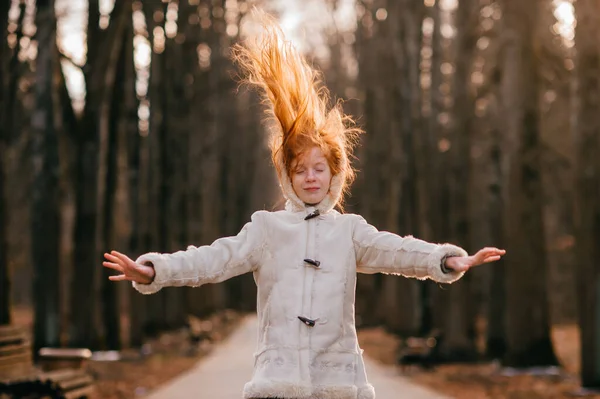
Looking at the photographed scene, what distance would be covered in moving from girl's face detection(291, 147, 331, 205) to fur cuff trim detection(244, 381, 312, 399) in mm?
861

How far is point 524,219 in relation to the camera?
57.6 feet

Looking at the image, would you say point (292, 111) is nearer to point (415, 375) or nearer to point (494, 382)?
point (494, 382)

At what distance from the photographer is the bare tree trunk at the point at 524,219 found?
1730 cm

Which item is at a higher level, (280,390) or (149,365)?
(280,390)

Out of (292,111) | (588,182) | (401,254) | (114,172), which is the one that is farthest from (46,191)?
(401,254)

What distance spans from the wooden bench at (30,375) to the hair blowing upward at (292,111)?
501cm

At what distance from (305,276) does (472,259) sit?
753 millimetres

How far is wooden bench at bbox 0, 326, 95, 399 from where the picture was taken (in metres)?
9.61

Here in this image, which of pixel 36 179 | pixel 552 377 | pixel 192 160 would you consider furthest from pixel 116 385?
pixel 192 160

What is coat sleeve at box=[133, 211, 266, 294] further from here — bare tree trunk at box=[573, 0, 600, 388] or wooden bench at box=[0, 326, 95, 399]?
bare tree trunk at box=[573, 0, 600, 388]

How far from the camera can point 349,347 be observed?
5148 mm

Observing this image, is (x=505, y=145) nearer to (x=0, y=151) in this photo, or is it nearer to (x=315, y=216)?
(x=0, y=151)

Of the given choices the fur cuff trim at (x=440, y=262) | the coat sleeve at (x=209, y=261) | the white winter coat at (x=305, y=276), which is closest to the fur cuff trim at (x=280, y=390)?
the white winter coat at (x=305, y=276)

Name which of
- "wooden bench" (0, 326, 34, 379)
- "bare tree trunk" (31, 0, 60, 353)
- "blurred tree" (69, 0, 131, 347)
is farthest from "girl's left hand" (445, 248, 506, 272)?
"blurred tree" (69, 0, 131, 347)
